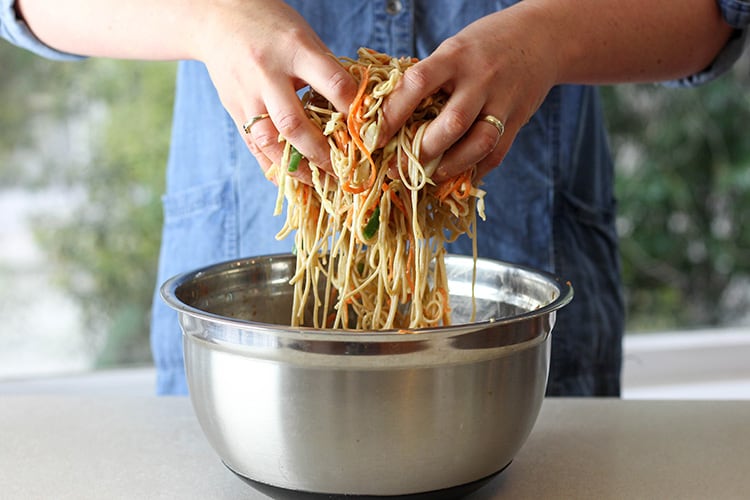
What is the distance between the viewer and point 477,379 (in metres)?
0.98

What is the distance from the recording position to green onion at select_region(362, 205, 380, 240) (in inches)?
46.8

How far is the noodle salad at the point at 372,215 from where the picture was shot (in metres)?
1.11

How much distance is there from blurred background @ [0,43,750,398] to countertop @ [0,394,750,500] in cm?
114

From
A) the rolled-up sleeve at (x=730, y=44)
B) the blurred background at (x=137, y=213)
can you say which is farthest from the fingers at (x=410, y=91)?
the blurred background at (x=137, y=213)

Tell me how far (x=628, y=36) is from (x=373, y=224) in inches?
22.0

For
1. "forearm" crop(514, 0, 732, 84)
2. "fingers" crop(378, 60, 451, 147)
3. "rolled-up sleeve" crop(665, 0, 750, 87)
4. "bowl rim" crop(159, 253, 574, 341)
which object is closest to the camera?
"bowl rim" crop(159, 253, 574, 341)

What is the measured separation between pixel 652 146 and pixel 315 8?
166cm

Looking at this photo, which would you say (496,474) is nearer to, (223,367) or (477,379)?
(477,379)

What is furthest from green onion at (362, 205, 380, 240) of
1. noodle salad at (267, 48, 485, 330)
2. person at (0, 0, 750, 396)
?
person at (0, 0, 750, 396)

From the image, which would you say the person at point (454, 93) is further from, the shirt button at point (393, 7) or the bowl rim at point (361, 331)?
the bowl rim at point (361, 331)

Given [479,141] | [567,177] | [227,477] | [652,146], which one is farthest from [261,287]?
[652,146]

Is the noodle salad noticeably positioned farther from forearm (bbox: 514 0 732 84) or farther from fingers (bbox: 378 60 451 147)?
forearm (bbox: 514 0 732 84)

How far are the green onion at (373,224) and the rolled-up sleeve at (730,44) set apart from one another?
2.44 feet

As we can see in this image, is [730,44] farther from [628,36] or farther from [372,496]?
[372,496]
